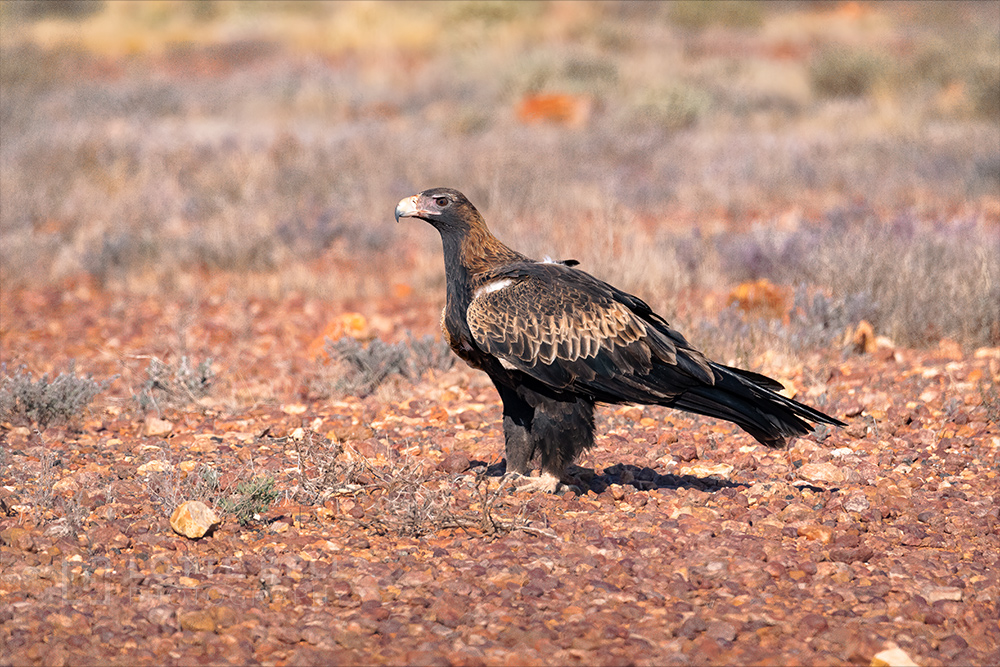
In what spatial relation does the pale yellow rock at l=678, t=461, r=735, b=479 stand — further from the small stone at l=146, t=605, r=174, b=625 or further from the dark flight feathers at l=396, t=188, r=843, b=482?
the small stone at l=146, t=605, r=174, b=625

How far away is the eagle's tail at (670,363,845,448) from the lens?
4.71 meters

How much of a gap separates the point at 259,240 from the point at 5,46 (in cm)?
1343

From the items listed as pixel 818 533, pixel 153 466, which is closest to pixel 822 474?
pixel 818 533

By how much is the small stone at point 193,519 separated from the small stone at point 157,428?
1.88 meters

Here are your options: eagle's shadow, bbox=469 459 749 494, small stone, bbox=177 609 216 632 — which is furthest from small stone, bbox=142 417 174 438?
small stone, bbox=177 609 216 632

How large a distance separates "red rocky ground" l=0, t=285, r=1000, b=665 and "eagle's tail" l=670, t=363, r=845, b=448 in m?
0.37

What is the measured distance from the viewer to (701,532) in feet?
14.7

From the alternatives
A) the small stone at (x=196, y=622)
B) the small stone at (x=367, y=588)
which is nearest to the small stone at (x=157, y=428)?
the small stone at (x=367, y=588)

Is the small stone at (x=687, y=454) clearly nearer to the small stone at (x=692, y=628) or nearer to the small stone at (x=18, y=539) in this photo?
the small stone at (x=692, y=628)

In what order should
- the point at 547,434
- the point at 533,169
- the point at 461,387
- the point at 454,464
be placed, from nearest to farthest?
the point at 547,434 → the point at 454,464 → the point at 461,387 → the point at 533,169

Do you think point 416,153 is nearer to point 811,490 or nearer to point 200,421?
point 200,421

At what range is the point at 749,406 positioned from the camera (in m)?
4.75

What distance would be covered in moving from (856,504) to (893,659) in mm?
1576

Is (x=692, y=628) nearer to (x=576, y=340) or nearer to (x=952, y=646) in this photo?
(x=952, y=646)
